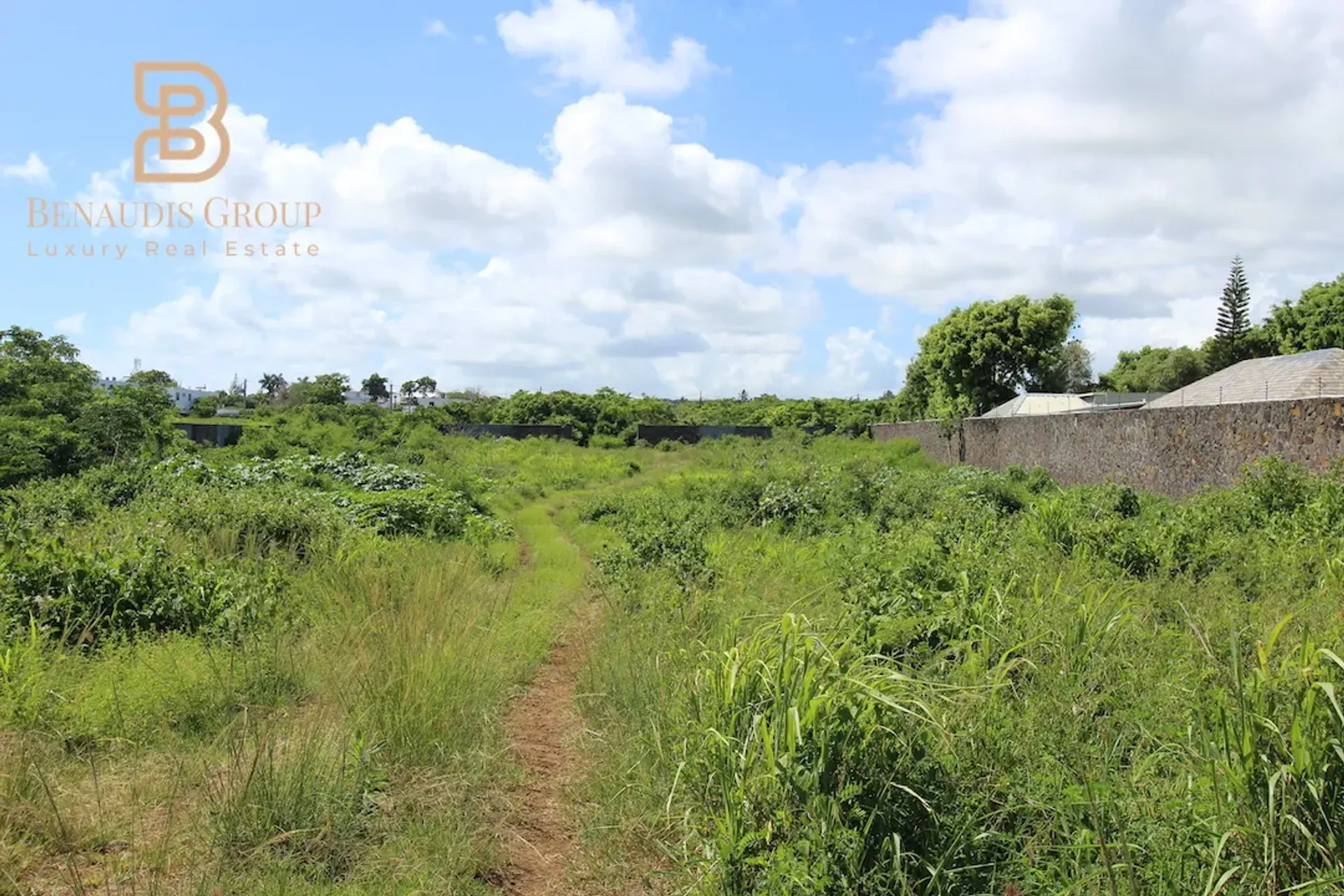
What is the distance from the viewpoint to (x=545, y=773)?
5.18 m

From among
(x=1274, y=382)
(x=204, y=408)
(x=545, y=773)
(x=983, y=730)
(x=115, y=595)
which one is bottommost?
(x=545, y=773)

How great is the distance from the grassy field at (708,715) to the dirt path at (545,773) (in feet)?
0.13

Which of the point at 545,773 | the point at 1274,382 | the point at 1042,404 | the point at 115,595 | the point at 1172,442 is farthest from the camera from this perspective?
the point at 1042,404

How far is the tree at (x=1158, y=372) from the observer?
4594 centimetres

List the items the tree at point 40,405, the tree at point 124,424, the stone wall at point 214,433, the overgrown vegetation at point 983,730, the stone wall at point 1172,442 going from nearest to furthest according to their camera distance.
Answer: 1. the overgrown vegetation at point 983,730
2. the stone wall at point 1172,442
3. the tree at point 40,405
4. the tree at point 124,424
5. the stone wall at point 214,433

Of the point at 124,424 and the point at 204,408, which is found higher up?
the point at 204,408

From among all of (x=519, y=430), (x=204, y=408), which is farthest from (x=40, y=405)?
(x=204, y=408)

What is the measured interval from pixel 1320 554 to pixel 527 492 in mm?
17055

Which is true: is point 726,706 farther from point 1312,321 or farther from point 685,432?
point 1312,321

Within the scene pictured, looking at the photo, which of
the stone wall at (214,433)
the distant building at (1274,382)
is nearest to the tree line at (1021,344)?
the distant building at (1274,382)

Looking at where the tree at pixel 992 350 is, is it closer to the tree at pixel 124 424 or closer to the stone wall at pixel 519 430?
the stone wall at pixel 519 430

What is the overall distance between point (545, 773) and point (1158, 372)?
167 feet

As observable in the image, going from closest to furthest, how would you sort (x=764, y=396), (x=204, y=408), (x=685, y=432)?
1. (x=685, y=432)
2. (x=204, y=408)
3. (x=764, y=396)

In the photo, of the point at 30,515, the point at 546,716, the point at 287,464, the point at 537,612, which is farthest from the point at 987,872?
the point at 287,464
